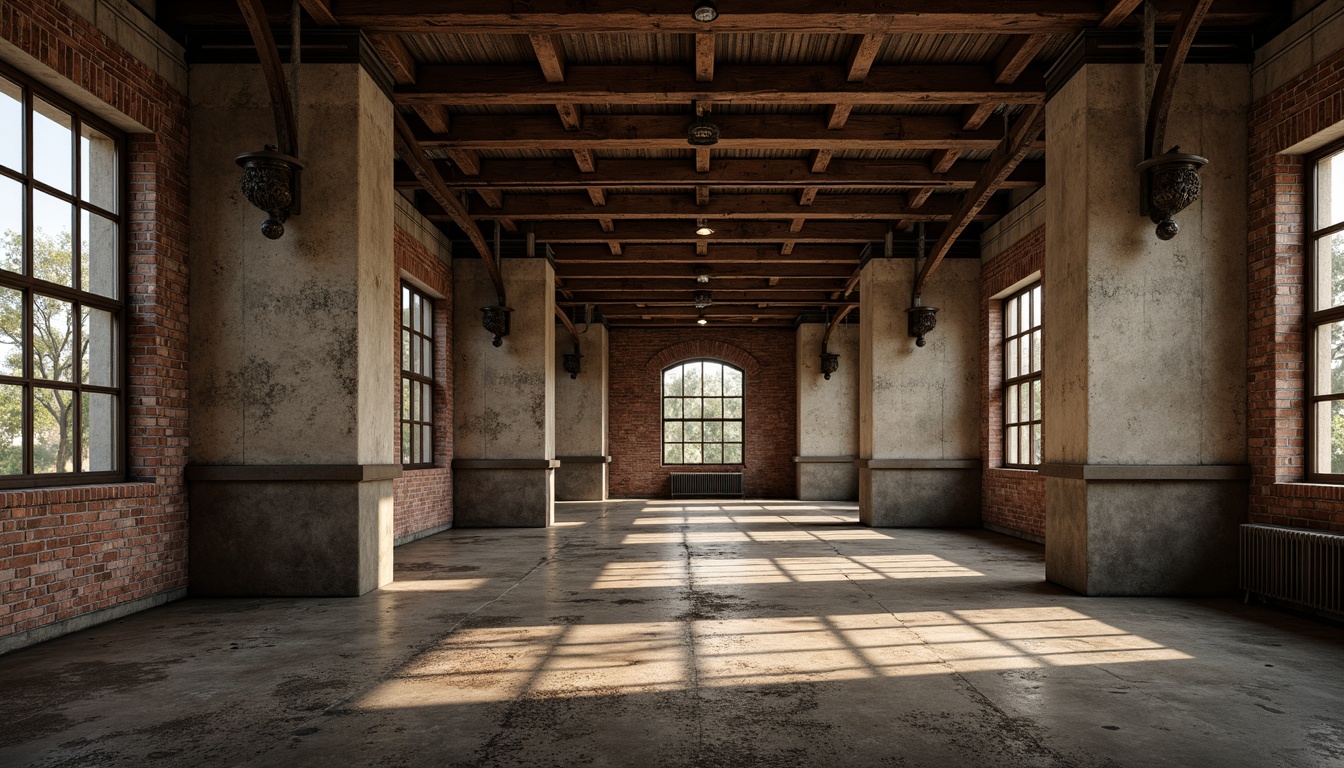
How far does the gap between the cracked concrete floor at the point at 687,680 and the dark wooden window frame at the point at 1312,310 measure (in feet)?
4.34

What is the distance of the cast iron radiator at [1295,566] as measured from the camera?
5414mm

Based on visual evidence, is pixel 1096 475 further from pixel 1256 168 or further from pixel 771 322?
pixel 771 322

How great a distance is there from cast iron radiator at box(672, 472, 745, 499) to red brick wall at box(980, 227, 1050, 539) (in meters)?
8.94

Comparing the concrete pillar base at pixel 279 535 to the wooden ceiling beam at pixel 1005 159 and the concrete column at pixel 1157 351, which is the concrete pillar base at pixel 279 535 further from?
the wooden ceiling beam at pixel 1005 159

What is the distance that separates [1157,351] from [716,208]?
597 centimetres

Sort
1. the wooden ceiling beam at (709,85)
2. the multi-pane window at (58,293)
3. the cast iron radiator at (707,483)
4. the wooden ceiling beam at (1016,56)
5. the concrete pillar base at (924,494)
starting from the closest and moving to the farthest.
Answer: the multi-pane window at (58,293) < the wooden ceiling beam at (1016,56) < the wooden ceiling beam at (709,85) < the concrete pillar base at (924,494) < the cast iron radiator at (707,483)

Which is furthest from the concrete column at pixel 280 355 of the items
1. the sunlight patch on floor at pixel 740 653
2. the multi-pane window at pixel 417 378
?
the multi-pane window at pixel 417 378

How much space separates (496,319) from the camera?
12.0 metres

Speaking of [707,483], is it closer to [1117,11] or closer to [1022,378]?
[1022,378]

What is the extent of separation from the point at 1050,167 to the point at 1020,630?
13.2ft

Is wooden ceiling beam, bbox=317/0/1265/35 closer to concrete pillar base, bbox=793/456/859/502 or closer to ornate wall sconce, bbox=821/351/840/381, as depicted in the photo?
ornate wall sconce, bbox=821/351/840/381

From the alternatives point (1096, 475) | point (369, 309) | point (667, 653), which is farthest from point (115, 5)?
point (1096, 475)

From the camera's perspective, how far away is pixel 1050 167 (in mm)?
7344

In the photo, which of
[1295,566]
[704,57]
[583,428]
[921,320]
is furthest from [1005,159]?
[583,428]
